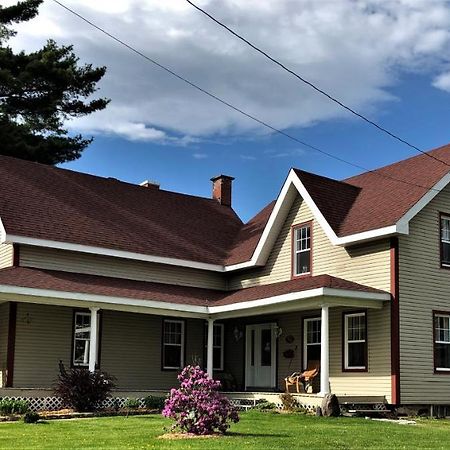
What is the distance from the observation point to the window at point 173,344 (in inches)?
973

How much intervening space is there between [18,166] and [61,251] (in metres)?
4.87

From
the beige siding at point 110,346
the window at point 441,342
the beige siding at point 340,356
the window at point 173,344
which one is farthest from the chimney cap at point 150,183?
the window at point 441,342

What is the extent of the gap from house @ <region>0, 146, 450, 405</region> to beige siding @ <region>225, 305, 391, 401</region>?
4 centimetres

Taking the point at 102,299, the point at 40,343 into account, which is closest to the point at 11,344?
the point at 40,343

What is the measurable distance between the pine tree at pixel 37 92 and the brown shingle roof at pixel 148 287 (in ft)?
50.7

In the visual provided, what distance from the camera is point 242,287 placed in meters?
26.0

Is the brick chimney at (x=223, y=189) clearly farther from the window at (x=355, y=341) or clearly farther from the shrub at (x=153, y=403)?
the shrub at (x=153, y=403)

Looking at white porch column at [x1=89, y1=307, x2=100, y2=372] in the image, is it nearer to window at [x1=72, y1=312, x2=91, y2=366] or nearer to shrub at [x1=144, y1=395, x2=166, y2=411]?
shrub at [x1=144, y1=395, x2=166, y2=411]

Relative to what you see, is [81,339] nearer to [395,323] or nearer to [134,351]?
[134,351]

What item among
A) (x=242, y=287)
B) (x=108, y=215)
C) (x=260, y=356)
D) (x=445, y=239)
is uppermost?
(x=108, y=215)

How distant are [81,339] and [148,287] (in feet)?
8.80

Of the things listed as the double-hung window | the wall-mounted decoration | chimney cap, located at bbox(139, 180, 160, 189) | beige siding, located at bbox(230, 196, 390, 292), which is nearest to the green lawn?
beige siding, located at bbox(230, 196, 390, 292)

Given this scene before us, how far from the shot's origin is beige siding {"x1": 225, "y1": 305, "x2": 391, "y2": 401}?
784 inches

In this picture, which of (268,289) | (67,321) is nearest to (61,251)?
(67,321)
